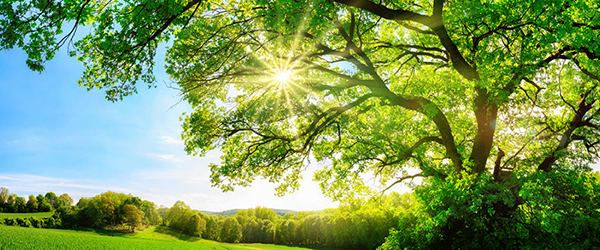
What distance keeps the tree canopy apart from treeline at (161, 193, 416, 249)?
140ft

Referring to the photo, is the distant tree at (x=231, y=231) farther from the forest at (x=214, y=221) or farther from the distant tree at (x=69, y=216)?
the distant tree at (x=69, y=216)

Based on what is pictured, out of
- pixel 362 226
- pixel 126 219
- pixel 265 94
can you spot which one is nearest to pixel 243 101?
pixel 265 94

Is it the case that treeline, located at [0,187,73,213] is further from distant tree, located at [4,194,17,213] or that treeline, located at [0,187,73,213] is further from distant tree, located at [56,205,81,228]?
distant tree, located at [56,205,81,228]

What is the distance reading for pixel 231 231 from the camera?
96.8 m

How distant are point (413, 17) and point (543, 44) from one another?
11.5 ft

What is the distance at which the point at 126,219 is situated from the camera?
87.2 m

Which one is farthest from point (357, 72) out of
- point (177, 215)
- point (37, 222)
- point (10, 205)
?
point (10, 205)

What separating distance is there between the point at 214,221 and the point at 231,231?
7.70m

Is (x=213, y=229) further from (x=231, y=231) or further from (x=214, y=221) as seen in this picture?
(x=231, y=231)

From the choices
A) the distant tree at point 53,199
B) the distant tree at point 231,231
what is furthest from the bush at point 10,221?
the distant tree at point 231,231

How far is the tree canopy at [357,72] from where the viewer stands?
7832 millimetres

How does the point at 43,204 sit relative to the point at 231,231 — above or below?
above

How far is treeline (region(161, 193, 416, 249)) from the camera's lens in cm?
5928

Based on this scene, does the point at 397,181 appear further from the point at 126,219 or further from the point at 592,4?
the point at 126,219
